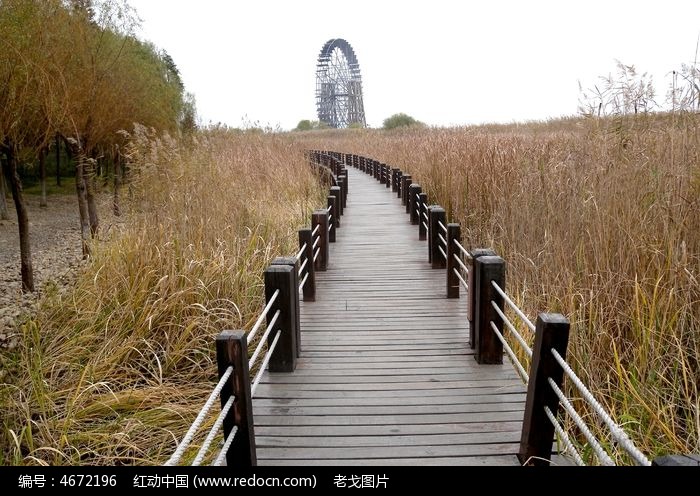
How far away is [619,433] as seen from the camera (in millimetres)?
1896

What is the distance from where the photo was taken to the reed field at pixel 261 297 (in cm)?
312

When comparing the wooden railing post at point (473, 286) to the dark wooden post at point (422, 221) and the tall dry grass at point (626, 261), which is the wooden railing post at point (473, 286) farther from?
the dark wooden post at point (422, 221)

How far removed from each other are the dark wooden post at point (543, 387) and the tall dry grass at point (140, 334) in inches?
76.6

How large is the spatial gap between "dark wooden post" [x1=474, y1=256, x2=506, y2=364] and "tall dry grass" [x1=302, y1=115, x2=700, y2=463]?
35 cm

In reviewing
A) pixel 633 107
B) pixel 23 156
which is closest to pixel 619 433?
pixel 633 107

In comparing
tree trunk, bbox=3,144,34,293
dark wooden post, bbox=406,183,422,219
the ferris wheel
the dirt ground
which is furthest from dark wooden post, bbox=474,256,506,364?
the ferris wheel

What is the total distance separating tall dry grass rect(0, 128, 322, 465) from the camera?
356 centimetres

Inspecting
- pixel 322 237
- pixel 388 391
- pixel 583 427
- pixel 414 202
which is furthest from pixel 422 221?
pixel 583 427

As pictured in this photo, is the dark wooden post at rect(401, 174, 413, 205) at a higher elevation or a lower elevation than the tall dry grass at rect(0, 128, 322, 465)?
higher

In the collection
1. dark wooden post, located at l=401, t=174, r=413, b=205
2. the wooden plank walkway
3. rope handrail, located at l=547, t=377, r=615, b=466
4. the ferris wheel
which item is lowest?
the wooden plank walkway

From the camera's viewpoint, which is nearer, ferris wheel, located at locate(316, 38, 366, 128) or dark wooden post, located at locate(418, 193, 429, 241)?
dark wooden post, located at locate(418, 193, 429, 241)

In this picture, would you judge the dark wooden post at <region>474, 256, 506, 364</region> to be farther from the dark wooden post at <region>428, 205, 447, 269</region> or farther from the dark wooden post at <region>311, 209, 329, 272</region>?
the dark wooden post at <region>311, 209, 329, 272</region>

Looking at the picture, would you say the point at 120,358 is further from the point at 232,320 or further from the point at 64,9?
the point at 64,9

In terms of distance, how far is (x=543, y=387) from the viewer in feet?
8.34
